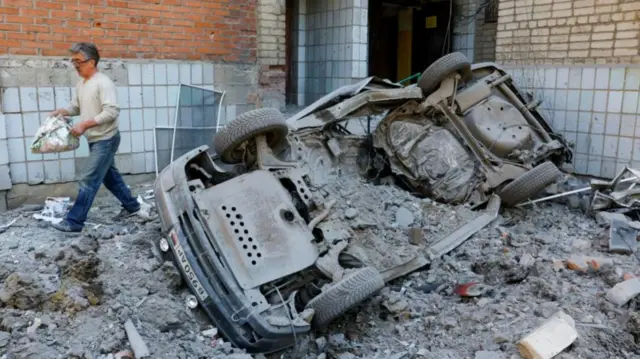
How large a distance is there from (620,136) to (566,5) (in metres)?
1.77

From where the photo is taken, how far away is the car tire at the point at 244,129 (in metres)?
4.13

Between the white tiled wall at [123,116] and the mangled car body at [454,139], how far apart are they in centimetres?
229

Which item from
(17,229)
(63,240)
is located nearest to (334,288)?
(63,240)

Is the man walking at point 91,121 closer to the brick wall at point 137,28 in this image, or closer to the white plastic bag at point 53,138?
the white plastic bag at point 53,138

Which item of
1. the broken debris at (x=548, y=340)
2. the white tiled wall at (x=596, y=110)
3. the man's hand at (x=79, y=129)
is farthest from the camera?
the white tiled wall at (x=596, y=110)

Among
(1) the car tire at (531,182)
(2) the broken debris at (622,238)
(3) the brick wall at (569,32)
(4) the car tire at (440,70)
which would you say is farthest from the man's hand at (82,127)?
(3) the brick wall at (569,32)

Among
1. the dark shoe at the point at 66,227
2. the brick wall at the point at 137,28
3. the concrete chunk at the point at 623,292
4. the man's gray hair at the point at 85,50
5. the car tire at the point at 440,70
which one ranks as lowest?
the concrete chunk at the point at 623,292

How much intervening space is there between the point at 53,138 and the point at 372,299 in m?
2.96

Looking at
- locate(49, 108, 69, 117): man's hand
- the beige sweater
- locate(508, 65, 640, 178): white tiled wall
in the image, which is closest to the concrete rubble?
the beige sweater

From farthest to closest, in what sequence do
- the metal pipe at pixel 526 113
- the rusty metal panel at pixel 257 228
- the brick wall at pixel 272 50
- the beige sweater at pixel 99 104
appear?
the brick wall at pixel 272 50 < the metal pipe at pixel 526 113 < the beige sweater at pixel 99 104 < the rusty metal panel at pixel 257 228

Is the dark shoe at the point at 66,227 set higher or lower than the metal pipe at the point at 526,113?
lower

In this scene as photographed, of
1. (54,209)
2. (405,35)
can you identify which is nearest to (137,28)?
(54,209)

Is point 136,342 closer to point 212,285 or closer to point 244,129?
point 212,285

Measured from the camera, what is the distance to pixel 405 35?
40.6ft
